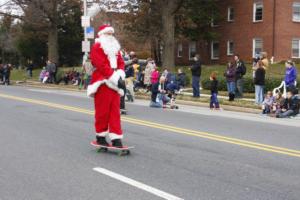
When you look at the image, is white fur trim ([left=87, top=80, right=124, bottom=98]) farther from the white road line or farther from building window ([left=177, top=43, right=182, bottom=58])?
building window ([left=177, top=43, right=182, bottom=58])

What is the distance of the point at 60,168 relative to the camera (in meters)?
8.24

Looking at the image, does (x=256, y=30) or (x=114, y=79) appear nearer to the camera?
(x=114, y=79)

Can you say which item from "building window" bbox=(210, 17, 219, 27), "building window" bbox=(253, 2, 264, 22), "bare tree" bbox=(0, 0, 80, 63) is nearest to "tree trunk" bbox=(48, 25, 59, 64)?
"bare tree" bbox=(0, 0, 80, 63)

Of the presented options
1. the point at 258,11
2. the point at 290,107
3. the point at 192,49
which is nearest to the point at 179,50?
the point at 192,49

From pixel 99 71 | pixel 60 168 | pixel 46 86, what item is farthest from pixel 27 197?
pixel 46 86

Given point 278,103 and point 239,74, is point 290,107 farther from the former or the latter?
point 239,74

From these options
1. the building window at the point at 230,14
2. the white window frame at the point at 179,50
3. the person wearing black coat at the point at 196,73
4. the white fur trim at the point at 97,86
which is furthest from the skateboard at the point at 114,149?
the white window frame at the point at 179,50

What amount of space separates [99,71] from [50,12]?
34.2 m

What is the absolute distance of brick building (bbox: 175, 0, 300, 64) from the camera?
43.0 m

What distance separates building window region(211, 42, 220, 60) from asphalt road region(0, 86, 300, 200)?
34.7 meters

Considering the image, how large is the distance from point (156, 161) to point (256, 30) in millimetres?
37545

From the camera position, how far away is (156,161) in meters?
8.73

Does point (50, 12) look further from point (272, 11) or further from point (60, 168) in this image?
point (60, 168)

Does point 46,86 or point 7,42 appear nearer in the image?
point 46,86
